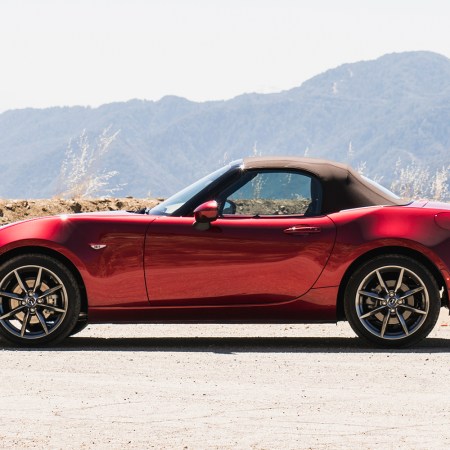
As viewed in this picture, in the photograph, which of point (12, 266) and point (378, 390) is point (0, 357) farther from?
point (378, 390)

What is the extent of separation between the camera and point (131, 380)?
23.3 ft

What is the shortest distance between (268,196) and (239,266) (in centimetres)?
72

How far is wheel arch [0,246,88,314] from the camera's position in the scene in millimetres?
8609

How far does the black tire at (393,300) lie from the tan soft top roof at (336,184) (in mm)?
524

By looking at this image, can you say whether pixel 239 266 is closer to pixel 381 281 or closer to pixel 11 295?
pixel 381 281

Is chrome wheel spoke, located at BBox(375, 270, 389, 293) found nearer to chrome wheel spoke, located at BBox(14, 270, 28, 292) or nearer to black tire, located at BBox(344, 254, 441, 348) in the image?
black tire, located at BBox(344, 254, 441, 348)

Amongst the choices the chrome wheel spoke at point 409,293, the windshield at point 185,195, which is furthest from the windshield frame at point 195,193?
the chrome wheel spoke at point 409,293

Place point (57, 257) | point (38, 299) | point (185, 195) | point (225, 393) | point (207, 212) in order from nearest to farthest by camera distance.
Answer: point (225, 393)
point (207, 212)
point (38, 299)
point (57, 257)
point (185, 195)

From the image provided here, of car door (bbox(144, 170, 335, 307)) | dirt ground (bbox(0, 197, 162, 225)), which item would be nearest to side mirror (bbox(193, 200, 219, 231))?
car door (bbox(144, 170, 335, 307))

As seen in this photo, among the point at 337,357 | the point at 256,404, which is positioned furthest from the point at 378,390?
the point at 337,357

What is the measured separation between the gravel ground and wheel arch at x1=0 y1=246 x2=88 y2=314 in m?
0.40

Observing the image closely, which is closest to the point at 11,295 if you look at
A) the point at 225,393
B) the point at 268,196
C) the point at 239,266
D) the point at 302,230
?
the point at 239,266

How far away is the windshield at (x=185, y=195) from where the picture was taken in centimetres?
859

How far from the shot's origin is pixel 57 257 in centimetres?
862
